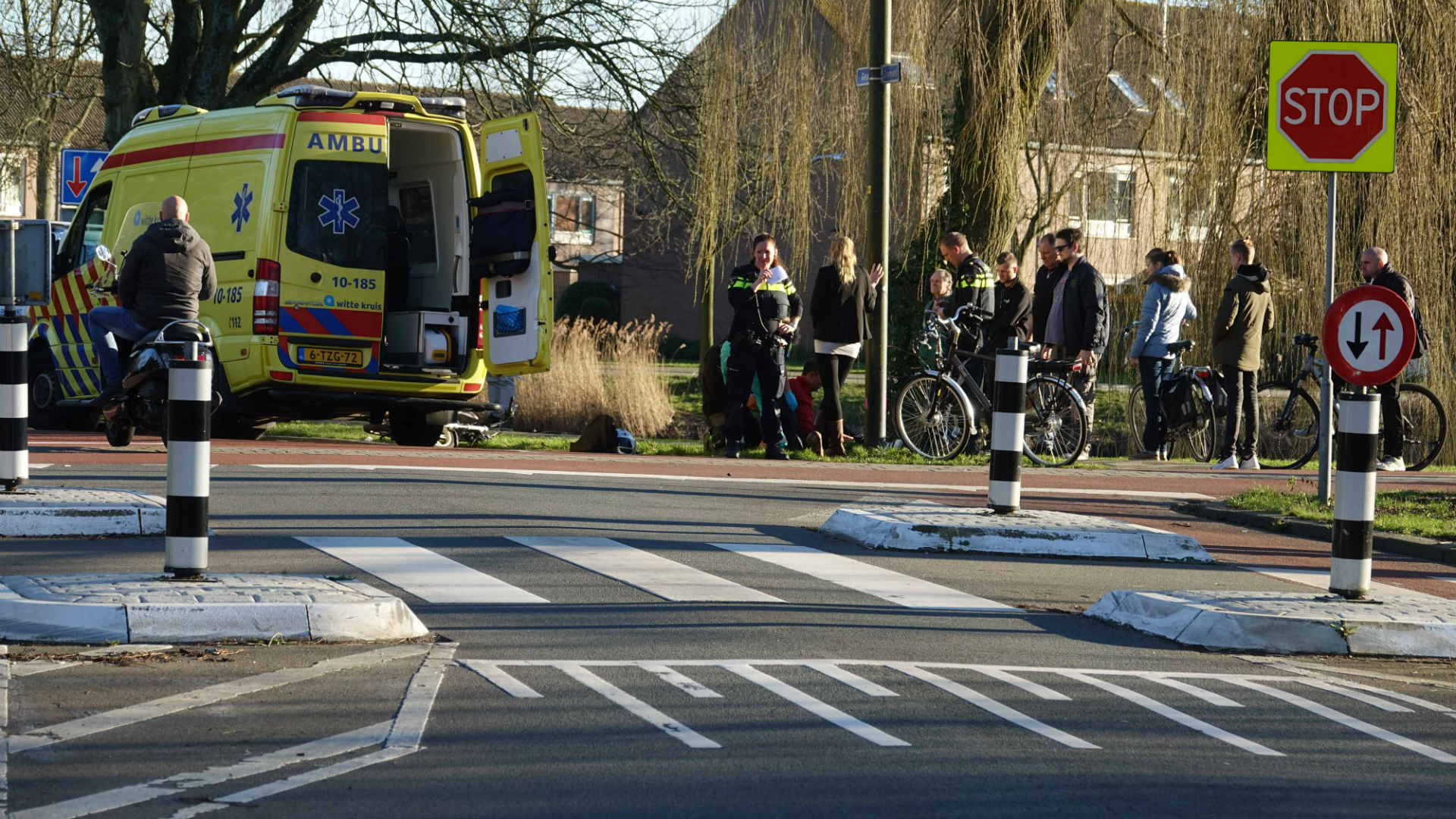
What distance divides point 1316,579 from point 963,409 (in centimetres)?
590

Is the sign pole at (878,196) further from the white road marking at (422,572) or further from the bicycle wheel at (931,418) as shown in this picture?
the white road marking at (422,572)

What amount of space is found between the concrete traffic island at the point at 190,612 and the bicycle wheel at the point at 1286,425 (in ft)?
35.2

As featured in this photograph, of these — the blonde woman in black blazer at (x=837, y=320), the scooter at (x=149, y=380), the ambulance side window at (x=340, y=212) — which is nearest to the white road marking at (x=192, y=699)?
the scooter at (x=149, y=380)

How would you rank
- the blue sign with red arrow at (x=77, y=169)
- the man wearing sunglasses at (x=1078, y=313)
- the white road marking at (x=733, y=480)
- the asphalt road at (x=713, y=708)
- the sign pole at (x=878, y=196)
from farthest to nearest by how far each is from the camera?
the blue sign with red arrow at (x=77, y=169), the sign pole at (x=878, y=196), the man wearing sunglasses at (x=1078, y=313), the white road marking at (x=733, y=480), the asphalt road at (x=713, y=708)

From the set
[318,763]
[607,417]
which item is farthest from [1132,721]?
[607,417]

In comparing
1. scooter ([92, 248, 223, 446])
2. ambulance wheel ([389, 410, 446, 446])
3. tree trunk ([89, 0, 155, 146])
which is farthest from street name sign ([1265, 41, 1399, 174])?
tree trunk ([89, 0, 155, 146])

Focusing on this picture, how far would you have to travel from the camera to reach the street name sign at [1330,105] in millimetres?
9375

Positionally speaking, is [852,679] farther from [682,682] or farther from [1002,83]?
Answer: [1002,83]

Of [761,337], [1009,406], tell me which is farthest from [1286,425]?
[1009,406]

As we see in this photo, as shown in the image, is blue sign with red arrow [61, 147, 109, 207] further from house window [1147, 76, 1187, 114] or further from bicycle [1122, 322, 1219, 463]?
bicycle [1122, 322, 1219, 463]

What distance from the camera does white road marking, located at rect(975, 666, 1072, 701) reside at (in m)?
5.41

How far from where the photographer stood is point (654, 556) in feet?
26.5

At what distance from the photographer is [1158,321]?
14.9 m

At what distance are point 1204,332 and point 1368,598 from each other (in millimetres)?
10177
